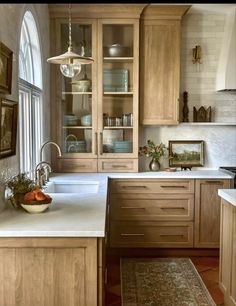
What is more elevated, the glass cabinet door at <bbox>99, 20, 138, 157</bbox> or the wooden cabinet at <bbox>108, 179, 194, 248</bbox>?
the glass cabinet door at <bbox>99, 20, 138, 157</bbox>

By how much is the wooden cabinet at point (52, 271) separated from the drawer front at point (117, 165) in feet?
8.18

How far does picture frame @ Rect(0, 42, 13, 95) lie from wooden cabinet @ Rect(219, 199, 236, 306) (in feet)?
5.60

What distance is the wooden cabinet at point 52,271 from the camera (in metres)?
2.06

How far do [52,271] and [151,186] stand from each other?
2.35 meters

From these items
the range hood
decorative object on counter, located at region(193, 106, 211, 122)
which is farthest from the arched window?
the range hood

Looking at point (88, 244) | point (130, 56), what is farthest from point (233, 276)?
point (130, 56)

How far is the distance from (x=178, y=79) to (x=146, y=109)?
50cm

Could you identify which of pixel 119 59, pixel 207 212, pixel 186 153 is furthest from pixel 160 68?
pixel 207 212

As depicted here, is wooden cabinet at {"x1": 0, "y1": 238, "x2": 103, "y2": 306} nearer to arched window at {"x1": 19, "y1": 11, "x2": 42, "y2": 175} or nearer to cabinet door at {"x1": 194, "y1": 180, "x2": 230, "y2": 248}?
arched window at {"x1": 19, "y1": 11, "x2": 42, "y2": 175}

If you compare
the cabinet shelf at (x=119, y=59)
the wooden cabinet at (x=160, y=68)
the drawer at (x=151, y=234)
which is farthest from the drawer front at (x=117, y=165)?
the cabinet shelf at (x=119, y=59)

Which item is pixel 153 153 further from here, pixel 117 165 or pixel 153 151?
pixel 117 165

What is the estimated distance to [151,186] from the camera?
14.1 feet

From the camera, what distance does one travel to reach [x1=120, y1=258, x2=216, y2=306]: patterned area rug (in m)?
3.24

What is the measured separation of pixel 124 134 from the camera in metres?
4.61
